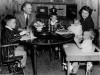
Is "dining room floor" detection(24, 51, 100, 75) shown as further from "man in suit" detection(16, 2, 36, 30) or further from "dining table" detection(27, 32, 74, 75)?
"man in suit" detection(16, 2, 36, 30)

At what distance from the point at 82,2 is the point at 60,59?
2420 mm

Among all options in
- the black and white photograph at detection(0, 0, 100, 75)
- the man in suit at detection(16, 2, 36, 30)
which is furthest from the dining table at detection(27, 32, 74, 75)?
the man in suit at detection(16, 2, 36, 30)

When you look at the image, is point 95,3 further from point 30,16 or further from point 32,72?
point 32,72

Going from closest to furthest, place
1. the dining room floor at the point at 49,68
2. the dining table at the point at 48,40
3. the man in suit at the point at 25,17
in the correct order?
the dining table at the point at 48,40 < the dining room floor at the point at 49,68 < the man in suit at the point at 25,17

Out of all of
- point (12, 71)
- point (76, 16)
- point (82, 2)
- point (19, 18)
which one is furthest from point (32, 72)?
point (82, 2)

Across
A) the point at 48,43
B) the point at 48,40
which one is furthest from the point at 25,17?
the point at 48,43

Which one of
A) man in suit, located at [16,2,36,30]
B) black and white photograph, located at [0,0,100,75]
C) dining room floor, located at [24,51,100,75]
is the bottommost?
dining room floor, located at [24,51,100,75]

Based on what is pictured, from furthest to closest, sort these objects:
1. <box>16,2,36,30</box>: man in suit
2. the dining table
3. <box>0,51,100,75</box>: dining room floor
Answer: <box>16,2,36,30</box>: man in suit, <box>0,51,100,75</box>: dining room floor, the dining table

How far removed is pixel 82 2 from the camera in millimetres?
6027

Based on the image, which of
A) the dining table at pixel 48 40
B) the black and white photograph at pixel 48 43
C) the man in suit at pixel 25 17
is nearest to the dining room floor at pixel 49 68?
the black and white photograph at pixel 48 43

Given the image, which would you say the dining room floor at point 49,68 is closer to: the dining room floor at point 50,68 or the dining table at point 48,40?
the dining room floor at point 50,68

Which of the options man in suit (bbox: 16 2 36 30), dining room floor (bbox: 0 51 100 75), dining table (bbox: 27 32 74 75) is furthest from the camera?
man in suit (bbox: 16 2 36 30)

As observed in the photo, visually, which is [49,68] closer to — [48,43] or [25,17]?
[48,43]

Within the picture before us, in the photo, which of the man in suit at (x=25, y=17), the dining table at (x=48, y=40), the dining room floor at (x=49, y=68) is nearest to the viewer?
the dining table at (x=48, y=40)
